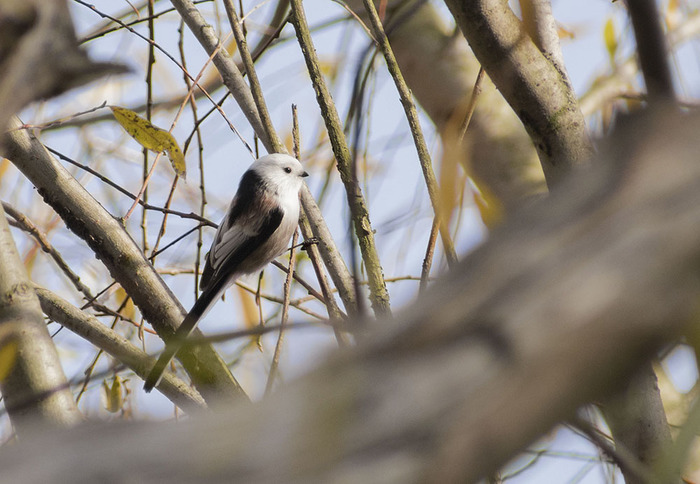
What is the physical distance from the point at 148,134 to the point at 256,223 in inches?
38.4

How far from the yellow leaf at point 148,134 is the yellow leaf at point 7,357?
0.52m

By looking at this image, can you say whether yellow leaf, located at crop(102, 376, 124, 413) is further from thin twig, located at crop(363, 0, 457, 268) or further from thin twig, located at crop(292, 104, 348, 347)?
thin twig, located at crop(363, 0, 457, 268)

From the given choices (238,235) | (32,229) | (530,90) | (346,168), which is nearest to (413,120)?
(346,168)

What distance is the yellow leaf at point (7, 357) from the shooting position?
1180 mm

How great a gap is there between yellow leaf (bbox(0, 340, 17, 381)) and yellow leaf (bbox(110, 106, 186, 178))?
Result: 522 millimetres

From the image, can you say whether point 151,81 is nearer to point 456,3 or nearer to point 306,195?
point 306,195

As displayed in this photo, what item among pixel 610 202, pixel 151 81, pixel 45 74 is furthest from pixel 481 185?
pixel 610 202

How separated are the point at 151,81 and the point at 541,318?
1708mm

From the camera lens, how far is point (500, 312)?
333 mm

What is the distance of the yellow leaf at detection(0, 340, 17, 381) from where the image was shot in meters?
1.18

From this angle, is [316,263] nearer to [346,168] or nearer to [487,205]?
[346,168]

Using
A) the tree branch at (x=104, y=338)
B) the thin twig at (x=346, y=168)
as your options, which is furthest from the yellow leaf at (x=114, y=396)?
the thin twig at (x=346, y=168)

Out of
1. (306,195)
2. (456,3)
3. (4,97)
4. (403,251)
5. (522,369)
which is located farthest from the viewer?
(403,251)

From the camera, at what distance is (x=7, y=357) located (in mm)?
1192
